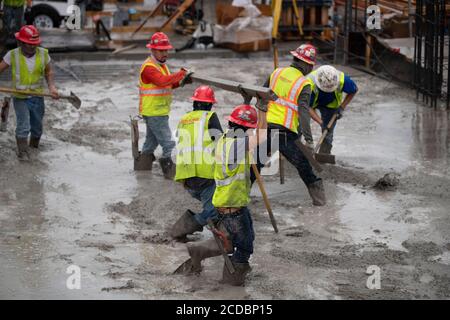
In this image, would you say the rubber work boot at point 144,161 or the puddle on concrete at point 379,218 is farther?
the rubber work boot at point 144,161

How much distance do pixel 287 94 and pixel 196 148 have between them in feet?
7.16

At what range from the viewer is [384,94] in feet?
62.6

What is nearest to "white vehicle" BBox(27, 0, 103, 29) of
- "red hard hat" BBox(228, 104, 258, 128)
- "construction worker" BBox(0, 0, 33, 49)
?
"construction worker" BBox(0, 0, 33, 49)

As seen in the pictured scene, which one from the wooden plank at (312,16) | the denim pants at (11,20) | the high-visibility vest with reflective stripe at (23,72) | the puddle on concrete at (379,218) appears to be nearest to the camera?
the puddle on concrete at (379,218)

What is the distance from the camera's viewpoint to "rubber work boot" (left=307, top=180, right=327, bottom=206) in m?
12.1

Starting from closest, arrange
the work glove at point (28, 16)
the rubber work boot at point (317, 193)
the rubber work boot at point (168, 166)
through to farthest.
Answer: the rubber work boot at point (317, 193) < the rubber work boot at point (168, 166) < the work glove at point (28, 16)

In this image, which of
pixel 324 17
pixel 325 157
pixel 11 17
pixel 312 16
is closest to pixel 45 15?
pixel 11 17

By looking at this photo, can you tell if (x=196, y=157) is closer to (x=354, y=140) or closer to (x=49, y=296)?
(x=49, y=296)

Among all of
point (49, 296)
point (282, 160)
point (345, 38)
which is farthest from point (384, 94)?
point (49, 296)

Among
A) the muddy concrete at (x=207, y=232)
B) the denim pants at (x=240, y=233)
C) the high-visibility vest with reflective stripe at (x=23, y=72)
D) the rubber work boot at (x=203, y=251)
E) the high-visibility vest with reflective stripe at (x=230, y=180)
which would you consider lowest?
the muddy concrete at (x=207, y=232)

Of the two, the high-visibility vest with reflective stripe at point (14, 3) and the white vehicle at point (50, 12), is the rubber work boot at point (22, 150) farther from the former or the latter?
the white vehicle at point (50, 12)

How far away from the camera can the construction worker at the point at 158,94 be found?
12.8 m

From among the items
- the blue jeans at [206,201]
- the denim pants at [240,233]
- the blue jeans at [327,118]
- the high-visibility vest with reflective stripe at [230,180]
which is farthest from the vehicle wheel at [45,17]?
the denim pants at [240,233]

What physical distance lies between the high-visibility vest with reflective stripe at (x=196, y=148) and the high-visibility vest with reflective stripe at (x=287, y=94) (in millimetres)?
1930
